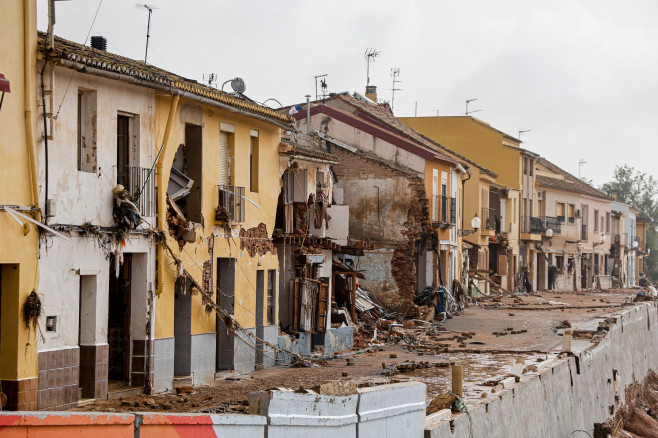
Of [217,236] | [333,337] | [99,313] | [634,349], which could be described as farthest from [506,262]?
[99,313]

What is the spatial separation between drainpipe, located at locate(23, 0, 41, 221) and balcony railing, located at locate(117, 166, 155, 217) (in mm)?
2887

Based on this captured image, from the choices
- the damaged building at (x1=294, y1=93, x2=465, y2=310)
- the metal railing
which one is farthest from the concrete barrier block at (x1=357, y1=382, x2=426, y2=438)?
the metal railing

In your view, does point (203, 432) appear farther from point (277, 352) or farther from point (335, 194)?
point (335, 194)

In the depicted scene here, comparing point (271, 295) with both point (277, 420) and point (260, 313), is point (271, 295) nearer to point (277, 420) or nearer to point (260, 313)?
point (260, 313)

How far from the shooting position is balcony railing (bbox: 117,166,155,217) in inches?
679

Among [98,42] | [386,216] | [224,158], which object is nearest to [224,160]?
[224,158]

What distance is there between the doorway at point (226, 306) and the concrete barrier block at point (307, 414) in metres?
9.47

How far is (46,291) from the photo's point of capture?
14.7 metres

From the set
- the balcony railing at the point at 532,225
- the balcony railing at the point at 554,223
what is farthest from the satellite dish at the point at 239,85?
the balcony railing at the point at 554,223

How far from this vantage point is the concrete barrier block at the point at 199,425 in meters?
9.26

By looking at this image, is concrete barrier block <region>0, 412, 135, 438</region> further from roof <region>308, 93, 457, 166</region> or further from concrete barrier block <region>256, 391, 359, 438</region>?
roof <region>308, 93, 457, 166</region>

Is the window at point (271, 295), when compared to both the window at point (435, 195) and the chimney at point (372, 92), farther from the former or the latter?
the chimney at point (372, 92)

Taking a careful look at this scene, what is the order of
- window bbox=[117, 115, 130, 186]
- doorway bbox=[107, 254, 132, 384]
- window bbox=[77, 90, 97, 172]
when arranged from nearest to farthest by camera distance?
1. window bbox=[77, 90, 97, 172]
2. window bbox=[117, 115, 130, 186]
3. doorway bbox=[107, 254, 132, 384]

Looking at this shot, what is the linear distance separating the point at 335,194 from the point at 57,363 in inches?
837
